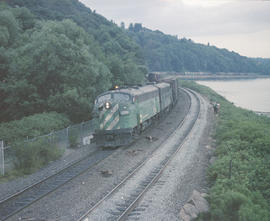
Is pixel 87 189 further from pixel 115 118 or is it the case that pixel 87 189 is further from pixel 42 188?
pixel 115 118

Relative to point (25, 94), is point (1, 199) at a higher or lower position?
lower

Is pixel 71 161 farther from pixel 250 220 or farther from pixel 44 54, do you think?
pixel 44 54

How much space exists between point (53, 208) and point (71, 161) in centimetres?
700

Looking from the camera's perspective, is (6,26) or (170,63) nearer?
(6,26)

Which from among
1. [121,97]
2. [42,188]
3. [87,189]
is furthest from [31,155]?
[121,97]

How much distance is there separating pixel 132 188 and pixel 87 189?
6.76 feet

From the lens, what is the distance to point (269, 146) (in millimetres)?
16969

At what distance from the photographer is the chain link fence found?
16391 mm

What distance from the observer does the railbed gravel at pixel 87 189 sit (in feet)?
36.5

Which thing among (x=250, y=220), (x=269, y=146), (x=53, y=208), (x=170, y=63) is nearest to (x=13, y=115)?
(x=53, y=208)

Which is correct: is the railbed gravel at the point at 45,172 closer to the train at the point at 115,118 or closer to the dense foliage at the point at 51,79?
the train at the point at 115,118

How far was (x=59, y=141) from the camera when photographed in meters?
21.4

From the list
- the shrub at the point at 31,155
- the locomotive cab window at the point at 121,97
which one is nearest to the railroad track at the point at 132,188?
the locomotive cab window at the point at 121,97

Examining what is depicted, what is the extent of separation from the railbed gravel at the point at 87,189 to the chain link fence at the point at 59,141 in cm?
414
